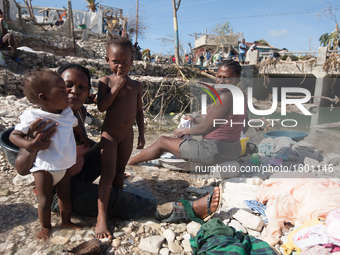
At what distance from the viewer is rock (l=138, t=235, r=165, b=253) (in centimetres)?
158

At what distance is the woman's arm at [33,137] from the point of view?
1.40m

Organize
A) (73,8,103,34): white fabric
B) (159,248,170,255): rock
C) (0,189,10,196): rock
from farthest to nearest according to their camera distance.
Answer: (73,8,103,34): white fabric < (0,189,10,196): rock < (159,248,170,255): rock

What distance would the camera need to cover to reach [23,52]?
8.38m

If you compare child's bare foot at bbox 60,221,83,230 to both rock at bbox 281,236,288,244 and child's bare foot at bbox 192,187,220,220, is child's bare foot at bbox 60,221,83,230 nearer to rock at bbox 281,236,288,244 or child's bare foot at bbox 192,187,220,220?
child's bare foot at bbox 192,187,220,220

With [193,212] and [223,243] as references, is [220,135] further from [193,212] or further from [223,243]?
[223,243]

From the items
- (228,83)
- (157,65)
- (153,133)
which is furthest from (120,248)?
(157,65)

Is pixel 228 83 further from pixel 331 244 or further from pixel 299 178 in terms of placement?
pixel 331 244

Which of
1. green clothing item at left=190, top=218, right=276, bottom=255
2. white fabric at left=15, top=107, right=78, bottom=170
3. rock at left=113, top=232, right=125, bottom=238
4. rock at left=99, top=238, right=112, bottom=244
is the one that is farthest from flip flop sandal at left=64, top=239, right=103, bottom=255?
green clothing item at left=190, top=218, right=276, bottom=255

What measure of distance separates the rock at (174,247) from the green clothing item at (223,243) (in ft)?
0.35

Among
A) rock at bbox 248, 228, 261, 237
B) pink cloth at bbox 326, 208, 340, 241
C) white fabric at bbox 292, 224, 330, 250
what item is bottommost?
rock at bbox 248, 228, 261, 237

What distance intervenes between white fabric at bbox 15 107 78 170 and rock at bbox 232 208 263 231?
1.39 metres

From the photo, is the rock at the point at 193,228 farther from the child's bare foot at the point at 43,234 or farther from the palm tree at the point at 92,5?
the palm tree at the point at 92,5

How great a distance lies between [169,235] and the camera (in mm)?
1706

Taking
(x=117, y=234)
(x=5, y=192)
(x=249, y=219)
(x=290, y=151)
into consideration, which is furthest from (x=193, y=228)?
(x=290, y=151)
